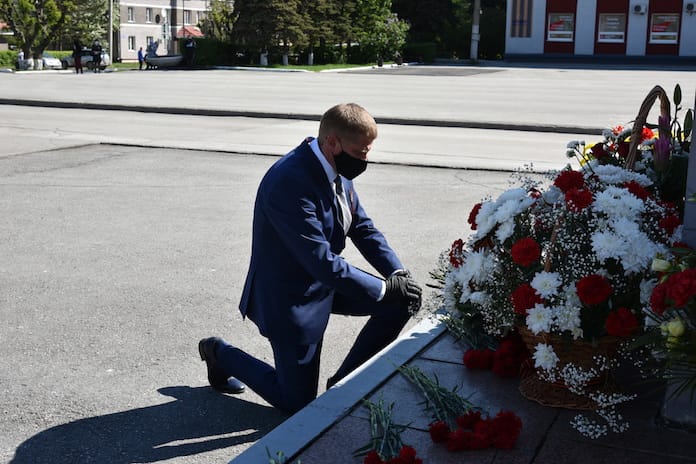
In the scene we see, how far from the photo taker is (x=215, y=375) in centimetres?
486

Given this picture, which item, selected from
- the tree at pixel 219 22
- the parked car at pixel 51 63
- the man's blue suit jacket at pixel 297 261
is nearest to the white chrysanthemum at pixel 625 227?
the man's blue suit jacket at pixel 297 261

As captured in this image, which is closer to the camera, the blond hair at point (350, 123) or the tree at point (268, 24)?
the blond hair at point (350, 123)

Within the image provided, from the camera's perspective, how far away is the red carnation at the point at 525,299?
12.6 feet

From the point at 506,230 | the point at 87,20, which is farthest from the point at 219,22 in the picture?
the point at 506,230

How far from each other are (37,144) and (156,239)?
301 inches

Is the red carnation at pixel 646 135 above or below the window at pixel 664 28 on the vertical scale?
below

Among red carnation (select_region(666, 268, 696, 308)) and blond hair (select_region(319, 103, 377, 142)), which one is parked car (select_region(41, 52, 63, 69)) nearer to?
blond hair (select_region(319, 103, 377, 142))

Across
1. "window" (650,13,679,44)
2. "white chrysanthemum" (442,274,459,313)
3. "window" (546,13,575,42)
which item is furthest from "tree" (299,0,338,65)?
"white chrysanthemum" (442,274,459,313)

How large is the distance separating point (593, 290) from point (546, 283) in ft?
0.72

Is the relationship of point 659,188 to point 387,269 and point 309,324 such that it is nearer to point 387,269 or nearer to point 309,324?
point 387,269

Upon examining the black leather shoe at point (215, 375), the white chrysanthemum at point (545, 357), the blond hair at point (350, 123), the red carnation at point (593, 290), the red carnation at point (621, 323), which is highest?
the blond hair at point (350, 123)

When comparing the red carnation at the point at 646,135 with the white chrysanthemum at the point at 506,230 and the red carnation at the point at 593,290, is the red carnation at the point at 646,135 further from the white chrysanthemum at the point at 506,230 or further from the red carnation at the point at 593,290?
the red carnation at the point at 593,290

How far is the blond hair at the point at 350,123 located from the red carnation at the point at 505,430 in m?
1.45

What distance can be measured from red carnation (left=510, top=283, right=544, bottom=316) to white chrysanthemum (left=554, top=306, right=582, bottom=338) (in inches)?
4.1
